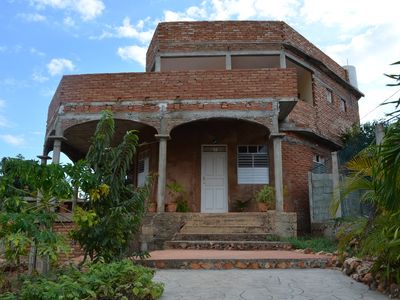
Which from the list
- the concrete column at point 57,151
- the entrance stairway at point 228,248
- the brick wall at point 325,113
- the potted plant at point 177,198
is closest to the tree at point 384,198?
the entrance stairway at point 228,248

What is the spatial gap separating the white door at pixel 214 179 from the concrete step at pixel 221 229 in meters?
2.53

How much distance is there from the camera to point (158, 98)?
440 inches

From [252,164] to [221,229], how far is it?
3.54 m

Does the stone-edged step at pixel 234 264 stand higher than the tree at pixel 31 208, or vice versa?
the tree at pixel 31 208

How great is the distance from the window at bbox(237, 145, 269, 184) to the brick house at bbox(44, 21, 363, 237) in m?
0.03

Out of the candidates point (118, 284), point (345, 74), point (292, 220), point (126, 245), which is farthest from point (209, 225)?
point (345, 74)

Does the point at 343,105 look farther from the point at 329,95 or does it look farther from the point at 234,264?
the point at 234,264

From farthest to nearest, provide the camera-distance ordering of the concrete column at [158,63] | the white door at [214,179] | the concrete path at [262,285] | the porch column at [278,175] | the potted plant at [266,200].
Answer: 1. the concrete column at [158,63]
2. the white door at [214,179]
3. the potted plant at [266,200]
4. the porch column at [278,175]
5. the concrete path at [262,285]

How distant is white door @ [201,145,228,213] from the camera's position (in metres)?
12.5

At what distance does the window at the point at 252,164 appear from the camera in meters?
12.6

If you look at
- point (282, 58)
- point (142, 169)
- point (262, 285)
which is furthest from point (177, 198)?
point (262, 285)

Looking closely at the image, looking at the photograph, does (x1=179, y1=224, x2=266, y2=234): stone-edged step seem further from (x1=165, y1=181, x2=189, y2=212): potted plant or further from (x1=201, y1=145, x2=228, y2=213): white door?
(x1=201, y1=145, x2=228, y2=213): white door

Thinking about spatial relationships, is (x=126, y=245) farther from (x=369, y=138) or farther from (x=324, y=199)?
(x=369, y=138)

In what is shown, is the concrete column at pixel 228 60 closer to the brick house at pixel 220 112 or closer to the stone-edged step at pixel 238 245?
the brick house at pixel 220 112
